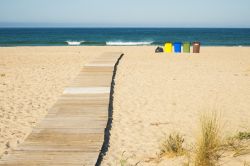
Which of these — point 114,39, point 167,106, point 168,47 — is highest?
point 168,47

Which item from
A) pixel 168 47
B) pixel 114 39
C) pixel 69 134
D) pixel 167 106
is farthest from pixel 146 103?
pixel 114 39

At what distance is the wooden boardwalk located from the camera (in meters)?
4.17

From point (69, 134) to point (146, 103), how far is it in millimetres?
2845

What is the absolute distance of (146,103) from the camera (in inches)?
296

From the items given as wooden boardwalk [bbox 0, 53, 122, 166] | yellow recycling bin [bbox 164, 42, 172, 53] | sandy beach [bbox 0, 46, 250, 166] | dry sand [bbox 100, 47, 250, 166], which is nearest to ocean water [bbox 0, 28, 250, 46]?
yellow recycling bin [bbox 164, 42, 172, 53]

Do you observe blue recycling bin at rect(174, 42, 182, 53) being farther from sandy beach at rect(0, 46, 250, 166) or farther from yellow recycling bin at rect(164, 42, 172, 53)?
sandy beach at rect(0, 46, 250, 166)

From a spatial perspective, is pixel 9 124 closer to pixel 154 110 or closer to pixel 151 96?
pixel 154 110

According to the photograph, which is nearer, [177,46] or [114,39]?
[177,46]

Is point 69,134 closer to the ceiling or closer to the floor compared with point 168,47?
closer to the floor

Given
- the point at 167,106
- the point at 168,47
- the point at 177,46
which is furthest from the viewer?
the point at 168,47

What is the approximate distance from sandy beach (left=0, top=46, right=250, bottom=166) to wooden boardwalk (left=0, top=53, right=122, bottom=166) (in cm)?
31

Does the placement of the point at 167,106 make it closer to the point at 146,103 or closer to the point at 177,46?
the point at 146,103

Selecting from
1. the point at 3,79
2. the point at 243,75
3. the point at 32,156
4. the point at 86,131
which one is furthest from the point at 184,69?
the point at 32,156

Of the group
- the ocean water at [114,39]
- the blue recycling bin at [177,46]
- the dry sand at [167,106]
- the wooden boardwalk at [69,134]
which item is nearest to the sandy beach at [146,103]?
the dry sand at [167,106]
